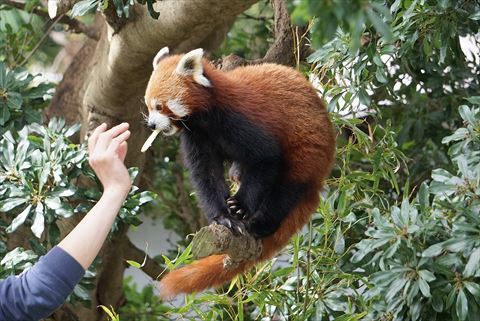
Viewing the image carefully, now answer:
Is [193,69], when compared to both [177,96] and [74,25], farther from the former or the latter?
[74,25]

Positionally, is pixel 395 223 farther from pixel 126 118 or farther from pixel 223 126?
pixel 126 118

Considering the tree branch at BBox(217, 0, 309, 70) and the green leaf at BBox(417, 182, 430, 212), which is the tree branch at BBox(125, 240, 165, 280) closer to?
the tree branch at BBox(217, 0, 309, 70)

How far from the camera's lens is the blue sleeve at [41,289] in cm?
185

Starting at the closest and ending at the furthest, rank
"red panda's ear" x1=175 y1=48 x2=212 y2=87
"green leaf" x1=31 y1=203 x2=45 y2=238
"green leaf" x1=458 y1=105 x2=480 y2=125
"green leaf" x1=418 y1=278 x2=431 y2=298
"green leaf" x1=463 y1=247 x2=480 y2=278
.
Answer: "green leaf" x1=463 y1=247 x2=480 y2=278, "green leaf" x1=418 y1=278 x2=431 y2=298, "green leaf" x1=458 y1=105 x2=480 y2=125, "red panda's ear" x1=175 y1=48 x2=212 y2=87, "green leaf" x1=31 y1=203 x2=45 y2=238

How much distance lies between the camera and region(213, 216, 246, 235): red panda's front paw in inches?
101

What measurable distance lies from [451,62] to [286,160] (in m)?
1.07

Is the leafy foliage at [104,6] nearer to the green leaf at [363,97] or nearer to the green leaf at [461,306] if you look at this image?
the green leaf at [363,97]

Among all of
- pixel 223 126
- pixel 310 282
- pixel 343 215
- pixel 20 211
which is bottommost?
pixel 310 282

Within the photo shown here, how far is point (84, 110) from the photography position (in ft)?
13.0

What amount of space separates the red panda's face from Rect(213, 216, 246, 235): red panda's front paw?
31 centimetres

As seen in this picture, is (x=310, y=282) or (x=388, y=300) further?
(x=310, y=282)

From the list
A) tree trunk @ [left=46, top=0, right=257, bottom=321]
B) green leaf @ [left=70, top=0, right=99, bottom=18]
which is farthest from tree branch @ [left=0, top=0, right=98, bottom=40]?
green leaf @ [left=70, top=0, right=99, bottom=18]

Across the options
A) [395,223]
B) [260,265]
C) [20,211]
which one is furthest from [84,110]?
[395,223]

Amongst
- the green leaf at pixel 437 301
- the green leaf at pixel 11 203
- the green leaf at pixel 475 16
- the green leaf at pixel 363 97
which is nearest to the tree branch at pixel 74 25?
the green leaf at pixel 11 203
